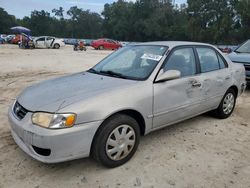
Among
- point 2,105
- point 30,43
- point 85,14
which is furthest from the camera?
point 85,14

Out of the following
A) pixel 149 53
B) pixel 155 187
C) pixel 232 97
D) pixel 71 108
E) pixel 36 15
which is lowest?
pixel 155 187

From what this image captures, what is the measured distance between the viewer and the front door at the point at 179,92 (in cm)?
379

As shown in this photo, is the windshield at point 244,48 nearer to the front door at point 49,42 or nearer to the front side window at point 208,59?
the front side window at point 208,59

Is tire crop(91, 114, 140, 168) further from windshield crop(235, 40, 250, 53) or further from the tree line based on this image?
the tree line

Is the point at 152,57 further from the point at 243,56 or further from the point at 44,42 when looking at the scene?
the point at 44,42

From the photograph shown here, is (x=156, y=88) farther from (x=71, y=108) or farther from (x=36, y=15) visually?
(x=36, y=15)

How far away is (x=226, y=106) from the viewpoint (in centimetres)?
522

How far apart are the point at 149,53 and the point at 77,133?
1798 mm

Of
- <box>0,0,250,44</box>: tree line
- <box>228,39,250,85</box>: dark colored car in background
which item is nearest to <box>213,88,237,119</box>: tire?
<box>228,39,250,85</box>: dark colored car in background

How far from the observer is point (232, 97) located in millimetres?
5348

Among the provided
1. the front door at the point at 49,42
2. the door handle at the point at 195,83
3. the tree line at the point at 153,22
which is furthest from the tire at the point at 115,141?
the tree line at the point at 153,22

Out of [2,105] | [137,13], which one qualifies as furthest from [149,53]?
[137,13]

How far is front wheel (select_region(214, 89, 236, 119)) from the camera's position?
202 inches

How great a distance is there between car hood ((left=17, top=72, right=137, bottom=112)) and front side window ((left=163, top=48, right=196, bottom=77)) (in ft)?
2.47
